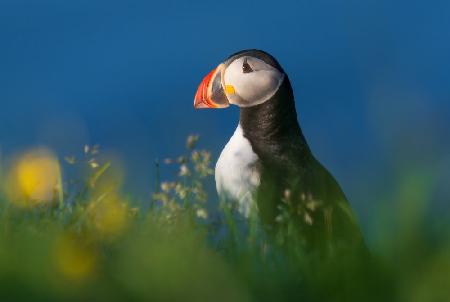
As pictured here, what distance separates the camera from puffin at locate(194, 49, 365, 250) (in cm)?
506

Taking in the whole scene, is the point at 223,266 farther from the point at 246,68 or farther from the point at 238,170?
the point at 246,68

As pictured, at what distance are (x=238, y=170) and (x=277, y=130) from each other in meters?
0.46

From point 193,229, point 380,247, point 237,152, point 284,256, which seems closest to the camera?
point 380,247

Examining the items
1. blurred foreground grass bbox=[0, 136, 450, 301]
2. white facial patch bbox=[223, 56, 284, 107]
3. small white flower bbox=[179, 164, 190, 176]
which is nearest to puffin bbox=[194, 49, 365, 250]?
white facial patch bbox=[223, 56, 284, 107]

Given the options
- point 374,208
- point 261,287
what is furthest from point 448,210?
point 261,287

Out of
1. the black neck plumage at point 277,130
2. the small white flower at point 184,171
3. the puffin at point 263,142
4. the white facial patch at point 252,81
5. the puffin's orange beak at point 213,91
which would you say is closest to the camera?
the small white flower at point 184,171

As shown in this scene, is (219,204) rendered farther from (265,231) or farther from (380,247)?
(380,247)

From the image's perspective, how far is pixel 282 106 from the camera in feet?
18.5

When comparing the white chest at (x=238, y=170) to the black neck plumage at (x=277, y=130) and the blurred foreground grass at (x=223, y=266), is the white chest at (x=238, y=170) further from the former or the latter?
the blurred foreground grass at (x=223, y=266)

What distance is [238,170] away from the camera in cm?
524

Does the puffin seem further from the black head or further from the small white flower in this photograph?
the small white flower

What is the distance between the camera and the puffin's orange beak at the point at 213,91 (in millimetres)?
5891

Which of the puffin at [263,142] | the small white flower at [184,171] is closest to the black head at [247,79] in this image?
the puffin at [263,142]

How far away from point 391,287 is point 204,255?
2.11 feet
